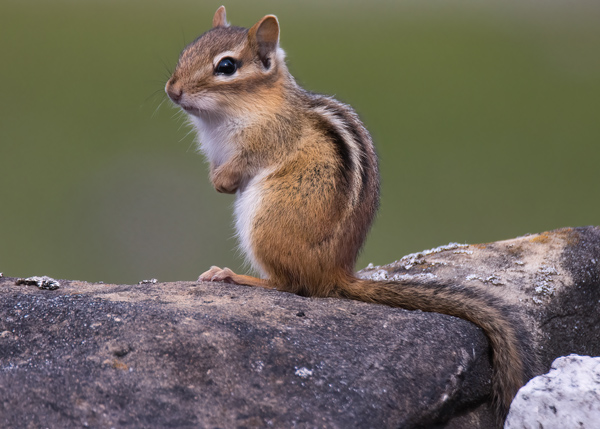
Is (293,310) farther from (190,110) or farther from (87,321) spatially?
(190,110)

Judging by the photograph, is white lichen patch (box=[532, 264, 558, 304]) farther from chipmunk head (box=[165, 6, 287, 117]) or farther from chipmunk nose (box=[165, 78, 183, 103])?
chipmunk nose (box=[165, 78, 183, 103])

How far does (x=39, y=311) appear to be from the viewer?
3088 mm

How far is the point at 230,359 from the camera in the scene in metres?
2.79

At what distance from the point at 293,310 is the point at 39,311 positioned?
116 cm

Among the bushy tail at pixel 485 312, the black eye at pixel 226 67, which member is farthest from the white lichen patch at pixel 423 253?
the black eye at pixel 226 67

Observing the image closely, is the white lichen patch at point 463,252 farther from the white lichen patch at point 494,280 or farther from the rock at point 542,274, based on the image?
the white lichen patch at point 494,280

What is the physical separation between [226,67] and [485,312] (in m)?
2.07

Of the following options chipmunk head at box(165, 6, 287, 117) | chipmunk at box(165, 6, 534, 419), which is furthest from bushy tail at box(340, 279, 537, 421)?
chipmunk head at box(165, 6, 287, 117)

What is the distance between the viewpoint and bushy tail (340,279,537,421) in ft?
10.4

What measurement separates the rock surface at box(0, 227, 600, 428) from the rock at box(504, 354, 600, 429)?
352 mm

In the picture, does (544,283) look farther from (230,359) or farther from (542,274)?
(230,359)

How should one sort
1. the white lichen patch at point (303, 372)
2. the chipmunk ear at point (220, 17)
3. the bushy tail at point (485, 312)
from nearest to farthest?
the white lichen patch at point (303, 372) < the bushy tail at point (485, 312) < the chipmunk ear at point (220, 17)

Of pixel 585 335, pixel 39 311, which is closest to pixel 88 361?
pixel 39 311

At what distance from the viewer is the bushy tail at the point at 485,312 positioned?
10.4 feet
